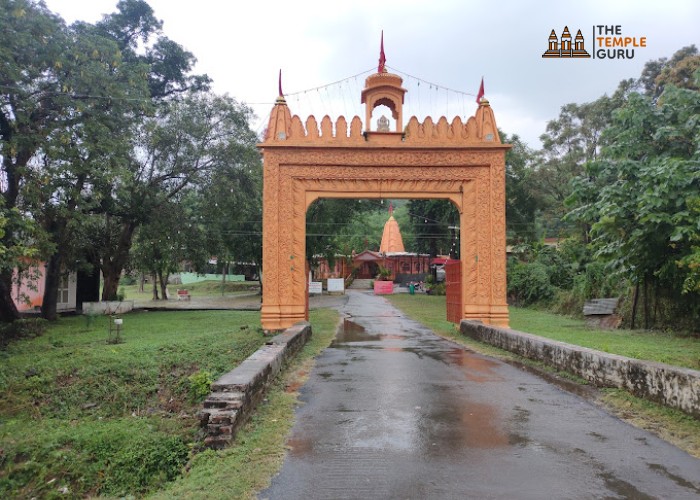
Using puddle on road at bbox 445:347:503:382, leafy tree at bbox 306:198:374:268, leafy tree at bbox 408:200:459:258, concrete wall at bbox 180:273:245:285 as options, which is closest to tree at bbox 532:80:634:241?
leafy tree at bbox 408:200:459:258

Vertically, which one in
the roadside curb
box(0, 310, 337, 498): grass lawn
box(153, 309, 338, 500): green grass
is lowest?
box(0, 310, 337, 498): grass lawn

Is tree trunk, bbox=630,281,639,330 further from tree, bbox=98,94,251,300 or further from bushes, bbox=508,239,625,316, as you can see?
tree, bbox=98,94,251,300

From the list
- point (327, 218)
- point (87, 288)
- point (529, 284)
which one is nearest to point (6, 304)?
point (87, 288)

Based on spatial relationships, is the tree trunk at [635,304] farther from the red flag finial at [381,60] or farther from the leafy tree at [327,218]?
the leafy tree at [327,218]

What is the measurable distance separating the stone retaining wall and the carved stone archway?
3554 millimetres

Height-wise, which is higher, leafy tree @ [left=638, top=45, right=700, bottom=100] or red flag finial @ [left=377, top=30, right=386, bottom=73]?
leafy tree @ [left=638, top=45, right=700, bottom=100]

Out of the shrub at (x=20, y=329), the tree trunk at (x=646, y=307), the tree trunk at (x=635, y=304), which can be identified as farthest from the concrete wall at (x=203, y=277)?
the tree trunk at (x=646, y=307)

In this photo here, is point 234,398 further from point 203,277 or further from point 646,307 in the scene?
point 203,277

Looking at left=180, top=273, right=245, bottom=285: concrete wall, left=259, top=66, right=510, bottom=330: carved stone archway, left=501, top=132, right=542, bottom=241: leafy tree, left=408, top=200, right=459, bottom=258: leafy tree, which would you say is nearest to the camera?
left=259, top=66, right=510, bottom=330: carved stone archway

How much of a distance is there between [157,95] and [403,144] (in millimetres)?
12496

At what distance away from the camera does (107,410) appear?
7387 mm

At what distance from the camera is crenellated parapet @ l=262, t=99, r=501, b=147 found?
1234 centimetres

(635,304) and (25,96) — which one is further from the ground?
(25,96)

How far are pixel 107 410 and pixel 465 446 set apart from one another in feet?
18.4
